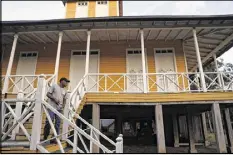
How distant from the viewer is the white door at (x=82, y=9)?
53.2 feet

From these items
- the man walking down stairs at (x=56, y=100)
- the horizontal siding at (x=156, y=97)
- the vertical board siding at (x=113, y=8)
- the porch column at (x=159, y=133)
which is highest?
the vertical board siding at (x=113, y=8)

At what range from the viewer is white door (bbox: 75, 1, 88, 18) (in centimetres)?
1620

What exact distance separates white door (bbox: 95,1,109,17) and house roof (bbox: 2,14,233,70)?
20.8ft

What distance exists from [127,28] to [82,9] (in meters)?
8.92

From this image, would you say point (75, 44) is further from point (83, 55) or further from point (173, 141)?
point (173, 141)

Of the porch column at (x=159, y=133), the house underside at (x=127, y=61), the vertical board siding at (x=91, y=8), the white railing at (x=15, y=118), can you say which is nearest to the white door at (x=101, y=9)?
the vertical board siding at (x=91, y=8)

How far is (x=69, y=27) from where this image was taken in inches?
358

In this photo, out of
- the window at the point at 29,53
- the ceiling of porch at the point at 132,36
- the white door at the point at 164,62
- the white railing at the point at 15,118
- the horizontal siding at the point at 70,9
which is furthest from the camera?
the horizontal siding at the point at 70,9

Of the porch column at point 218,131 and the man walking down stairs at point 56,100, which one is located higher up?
the man walking down stairs at point 56,100

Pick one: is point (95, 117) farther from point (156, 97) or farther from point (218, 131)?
point (218, 131)

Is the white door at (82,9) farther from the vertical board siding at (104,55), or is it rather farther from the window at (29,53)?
the window at (29,53)

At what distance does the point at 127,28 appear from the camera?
8992mm

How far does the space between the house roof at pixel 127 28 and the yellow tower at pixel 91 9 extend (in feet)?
20.8

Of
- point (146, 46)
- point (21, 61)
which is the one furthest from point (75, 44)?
point (146, 46)
